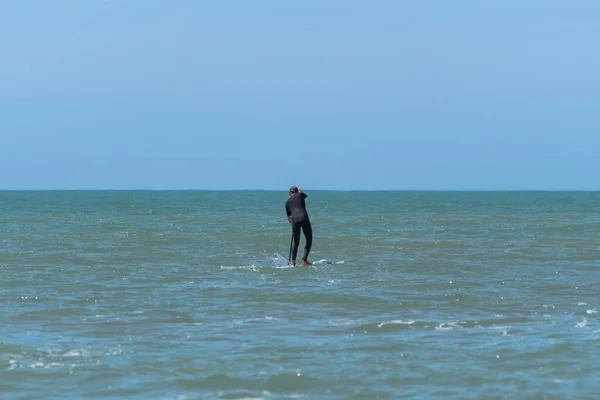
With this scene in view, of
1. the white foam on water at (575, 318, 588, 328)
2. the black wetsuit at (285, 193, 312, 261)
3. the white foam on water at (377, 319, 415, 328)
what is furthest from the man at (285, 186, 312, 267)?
the white foam on water at (575, 318, 588, 328)

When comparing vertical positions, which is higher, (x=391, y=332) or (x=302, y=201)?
(x=302, y=201)

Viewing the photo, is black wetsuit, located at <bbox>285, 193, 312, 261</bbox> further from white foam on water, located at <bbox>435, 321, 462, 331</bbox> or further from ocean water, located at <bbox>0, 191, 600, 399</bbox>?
white foam on water, located at <bbox>435, 321, 462, 331</bbox>

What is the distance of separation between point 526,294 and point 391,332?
429 centimetres

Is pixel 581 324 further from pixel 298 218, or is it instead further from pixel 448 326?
pixel 298 218

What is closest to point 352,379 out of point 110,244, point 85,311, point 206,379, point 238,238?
point 206,379

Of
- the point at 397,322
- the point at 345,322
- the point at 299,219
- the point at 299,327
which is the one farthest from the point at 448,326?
the point at 299,219

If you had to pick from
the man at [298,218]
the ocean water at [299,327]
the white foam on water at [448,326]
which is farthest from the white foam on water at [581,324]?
the man at [298,218]

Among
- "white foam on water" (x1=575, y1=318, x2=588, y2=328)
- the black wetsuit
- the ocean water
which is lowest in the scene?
the ocean water

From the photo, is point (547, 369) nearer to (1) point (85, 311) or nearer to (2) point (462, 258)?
(1) point (85, 311)

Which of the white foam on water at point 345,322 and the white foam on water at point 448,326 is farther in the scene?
the white foam on water at point 345,322

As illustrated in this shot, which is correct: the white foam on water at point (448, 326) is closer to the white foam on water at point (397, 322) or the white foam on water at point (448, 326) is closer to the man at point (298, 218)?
the white foam on water at point (397, 322)

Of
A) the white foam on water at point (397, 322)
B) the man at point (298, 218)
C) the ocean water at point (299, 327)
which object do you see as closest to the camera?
the ocean water at point (299, 327)

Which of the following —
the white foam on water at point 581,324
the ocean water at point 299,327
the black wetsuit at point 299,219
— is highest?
the black wetsuit at point 299,219

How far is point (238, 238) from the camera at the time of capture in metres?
30.4
